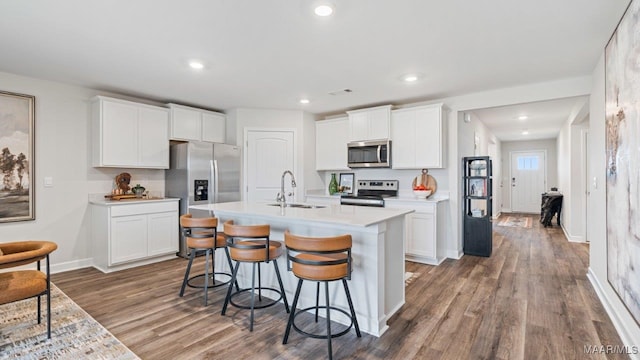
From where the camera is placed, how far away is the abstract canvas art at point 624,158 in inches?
80.2

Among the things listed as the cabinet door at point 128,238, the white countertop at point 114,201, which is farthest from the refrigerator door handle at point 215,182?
the cabinet door at point 128,238

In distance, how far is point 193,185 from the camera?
458cm

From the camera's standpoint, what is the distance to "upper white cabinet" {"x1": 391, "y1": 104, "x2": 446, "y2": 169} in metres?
4.49

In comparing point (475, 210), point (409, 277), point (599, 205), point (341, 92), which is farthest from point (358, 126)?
point (599, 205)

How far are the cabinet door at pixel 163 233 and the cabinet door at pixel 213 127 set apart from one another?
1.37 meters

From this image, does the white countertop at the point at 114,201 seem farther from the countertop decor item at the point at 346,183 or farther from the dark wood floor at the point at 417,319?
the countertop decor item at the point at 346,183

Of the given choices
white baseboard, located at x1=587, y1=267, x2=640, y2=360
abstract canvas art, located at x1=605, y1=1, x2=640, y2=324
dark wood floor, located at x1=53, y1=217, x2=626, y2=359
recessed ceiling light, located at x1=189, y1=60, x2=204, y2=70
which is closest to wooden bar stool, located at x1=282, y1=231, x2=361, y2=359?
dark wood floor, located at x1=53, y1=217, x2=626, y2=359

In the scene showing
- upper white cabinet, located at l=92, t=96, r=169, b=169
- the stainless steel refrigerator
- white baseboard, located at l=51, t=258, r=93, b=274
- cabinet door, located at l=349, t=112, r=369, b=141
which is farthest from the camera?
cabinet door, located at l=349, t=112, r=369, b=141

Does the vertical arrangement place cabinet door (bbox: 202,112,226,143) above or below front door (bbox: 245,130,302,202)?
above

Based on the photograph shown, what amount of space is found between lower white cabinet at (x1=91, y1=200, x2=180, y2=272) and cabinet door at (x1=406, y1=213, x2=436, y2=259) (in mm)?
3284

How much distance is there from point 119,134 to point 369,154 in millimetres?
3494

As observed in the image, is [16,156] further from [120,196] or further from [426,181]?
[426,181]

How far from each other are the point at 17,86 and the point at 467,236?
6.06m

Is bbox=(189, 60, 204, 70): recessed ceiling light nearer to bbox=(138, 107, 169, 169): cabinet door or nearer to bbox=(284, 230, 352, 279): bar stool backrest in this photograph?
bbox=(138, 107, 169, 169): cabinet door
